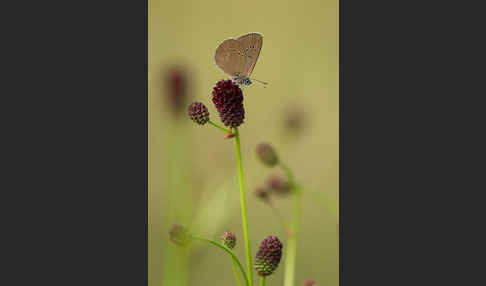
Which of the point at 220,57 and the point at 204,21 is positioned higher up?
the point at 204,21

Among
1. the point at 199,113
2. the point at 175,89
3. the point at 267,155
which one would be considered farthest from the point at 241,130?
the point at 199,113

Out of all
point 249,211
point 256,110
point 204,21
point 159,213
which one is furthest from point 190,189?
point 204,21

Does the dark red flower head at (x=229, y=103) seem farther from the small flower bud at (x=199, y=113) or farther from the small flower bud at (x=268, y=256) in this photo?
the small flower bud at (x=268, y=256)

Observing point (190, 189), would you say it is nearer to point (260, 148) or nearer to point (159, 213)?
point (159, 213)

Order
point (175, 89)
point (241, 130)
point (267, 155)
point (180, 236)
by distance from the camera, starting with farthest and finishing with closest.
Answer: point (241, 130) → point (175, 89) → point (267, 155) → point (180, 236)

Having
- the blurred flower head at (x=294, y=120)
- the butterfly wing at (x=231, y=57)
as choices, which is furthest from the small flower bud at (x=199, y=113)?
the blurred flower head at (x=294, y=120)

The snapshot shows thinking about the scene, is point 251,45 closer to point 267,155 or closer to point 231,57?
point 231,57
